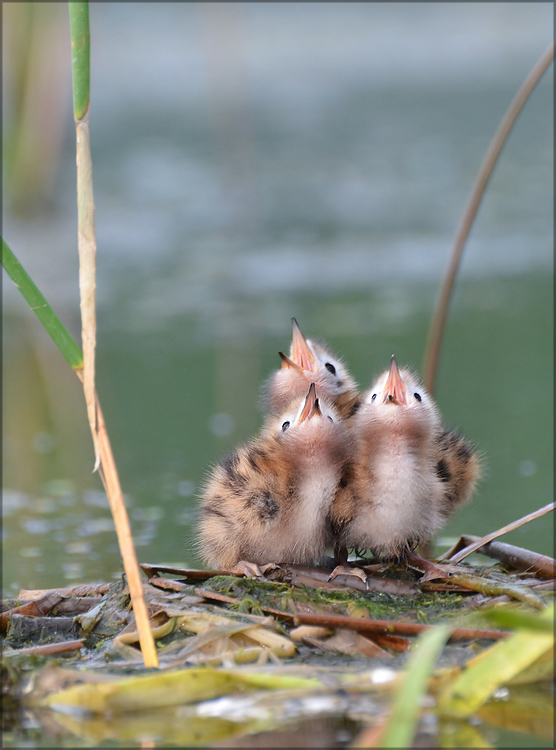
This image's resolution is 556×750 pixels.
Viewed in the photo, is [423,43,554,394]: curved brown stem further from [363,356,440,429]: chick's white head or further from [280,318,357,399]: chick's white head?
[363,356,440,429]: chick's white head

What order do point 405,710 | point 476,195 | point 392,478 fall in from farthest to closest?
point 476,195, point 392,478, point 405,710

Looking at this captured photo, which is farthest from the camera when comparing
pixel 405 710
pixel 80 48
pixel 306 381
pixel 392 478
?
pixel 306 381

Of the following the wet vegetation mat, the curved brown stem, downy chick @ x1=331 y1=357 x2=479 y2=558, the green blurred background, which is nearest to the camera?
the wet vegetation mat

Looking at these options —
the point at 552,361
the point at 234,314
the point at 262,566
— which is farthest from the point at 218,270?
the point at 262,566

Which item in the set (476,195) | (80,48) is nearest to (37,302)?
(80,48)

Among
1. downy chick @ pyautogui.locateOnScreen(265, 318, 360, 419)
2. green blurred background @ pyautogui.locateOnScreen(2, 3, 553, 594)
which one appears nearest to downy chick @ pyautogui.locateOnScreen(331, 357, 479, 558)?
downy chick @ pyautogui.locateOnScreen(265, 318, 360, 419)

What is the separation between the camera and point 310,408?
2457 millimetres

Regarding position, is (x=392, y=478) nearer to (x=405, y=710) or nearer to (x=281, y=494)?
(x=281, y=494)

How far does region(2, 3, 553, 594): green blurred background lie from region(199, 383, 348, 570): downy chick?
6.8 inches

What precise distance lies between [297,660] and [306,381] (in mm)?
901

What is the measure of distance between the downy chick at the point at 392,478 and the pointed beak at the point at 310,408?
112mm

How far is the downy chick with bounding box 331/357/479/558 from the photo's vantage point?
7.84 feet

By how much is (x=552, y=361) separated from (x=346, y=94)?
721cm

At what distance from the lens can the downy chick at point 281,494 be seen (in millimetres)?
2406
